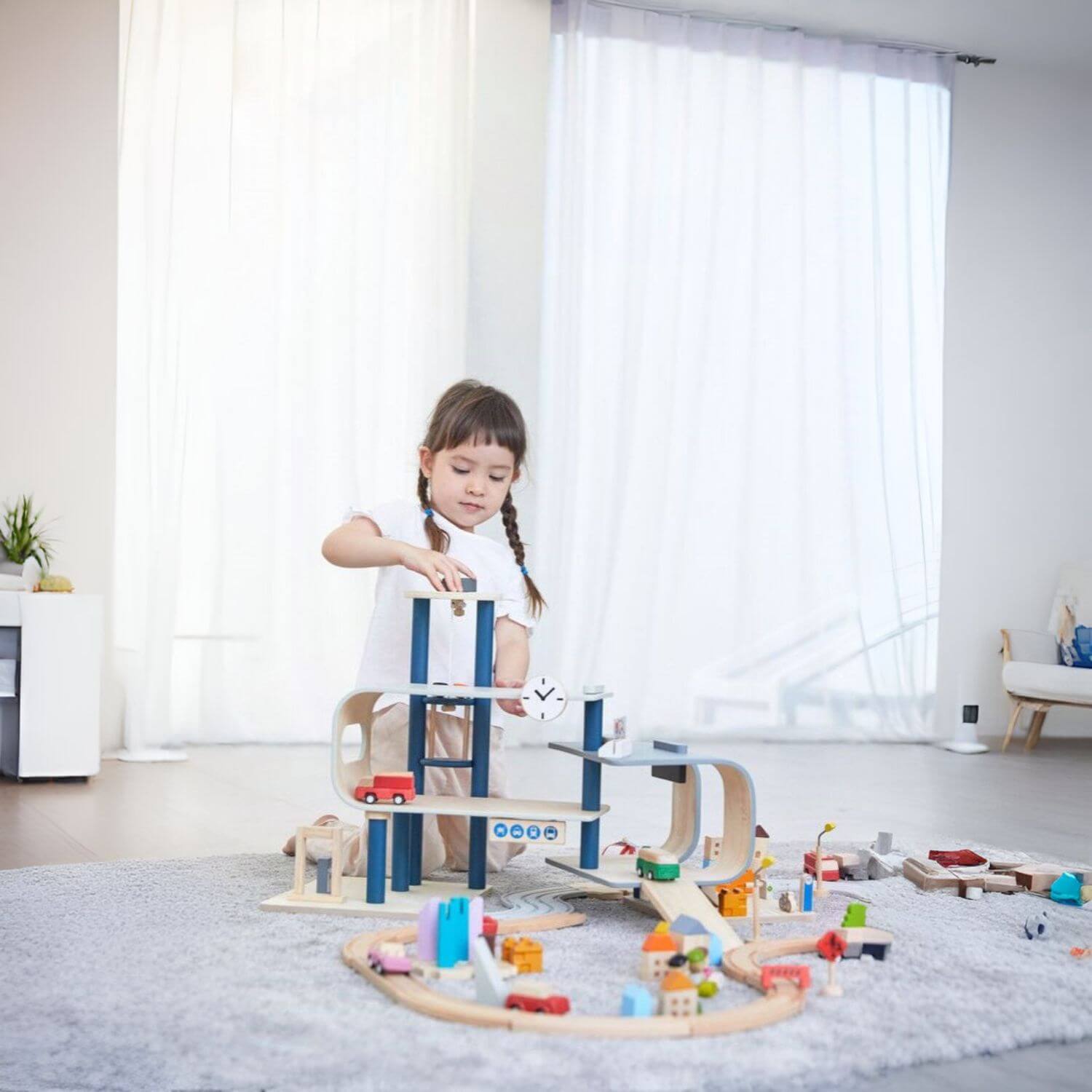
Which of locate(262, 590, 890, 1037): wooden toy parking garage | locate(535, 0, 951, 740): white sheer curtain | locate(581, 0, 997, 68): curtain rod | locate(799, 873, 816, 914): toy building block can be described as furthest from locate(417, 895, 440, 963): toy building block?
locate(581, 0, 997, 68): curtain rod

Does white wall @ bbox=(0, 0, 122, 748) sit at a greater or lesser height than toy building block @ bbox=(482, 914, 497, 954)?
greater

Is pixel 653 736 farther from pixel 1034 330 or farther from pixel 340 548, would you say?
pixel 340 548

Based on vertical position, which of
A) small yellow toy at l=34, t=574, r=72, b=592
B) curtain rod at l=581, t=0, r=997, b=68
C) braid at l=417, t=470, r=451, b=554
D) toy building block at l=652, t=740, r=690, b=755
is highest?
curtain rod at l=581, t=0, r=997, b=68

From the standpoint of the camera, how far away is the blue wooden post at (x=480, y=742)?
1840mm

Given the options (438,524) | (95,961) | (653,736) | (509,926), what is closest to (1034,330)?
(653,736)

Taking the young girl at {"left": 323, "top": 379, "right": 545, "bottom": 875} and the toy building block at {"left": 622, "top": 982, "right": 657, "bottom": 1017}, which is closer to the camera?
the toy building block at {"left": 622, "top": 982, "right": 657, "bottom": 1017}

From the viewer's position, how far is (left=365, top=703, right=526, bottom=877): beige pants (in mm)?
2121

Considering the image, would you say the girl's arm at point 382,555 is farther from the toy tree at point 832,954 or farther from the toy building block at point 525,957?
the toy tree at point 832,954

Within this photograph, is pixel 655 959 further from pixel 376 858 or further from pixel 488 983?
pixel 376 858

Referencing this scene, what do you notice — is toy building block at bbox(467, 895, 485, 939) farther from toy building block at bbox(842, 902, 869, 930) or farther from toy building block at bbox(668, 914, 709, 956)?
toy building block at bbox(842, 902, 869, 930)

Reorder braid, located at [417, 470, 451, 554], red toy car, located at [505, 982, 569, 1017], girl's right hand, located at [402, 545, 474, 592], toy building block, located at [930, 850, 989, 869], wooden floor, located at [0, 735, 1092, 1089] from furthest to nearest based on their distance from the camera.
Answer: wooden floor, located at [0, 735, 1092, 1089] < toy building block, located at [930, 850, 989, 869] < braid, located at [417, 470, 451, 554] < girl's right hand, located at [402, 545, 474, 592] < red toy car, located at [505, 982, 569, 1017]

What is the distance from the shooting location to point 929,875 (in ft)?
6.75

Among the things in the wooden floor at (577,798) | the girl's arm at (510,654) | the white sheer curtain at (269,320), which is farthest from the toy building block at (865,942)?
the white sheer curtain at (269,320)

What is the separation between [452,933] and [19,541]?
2613mm
